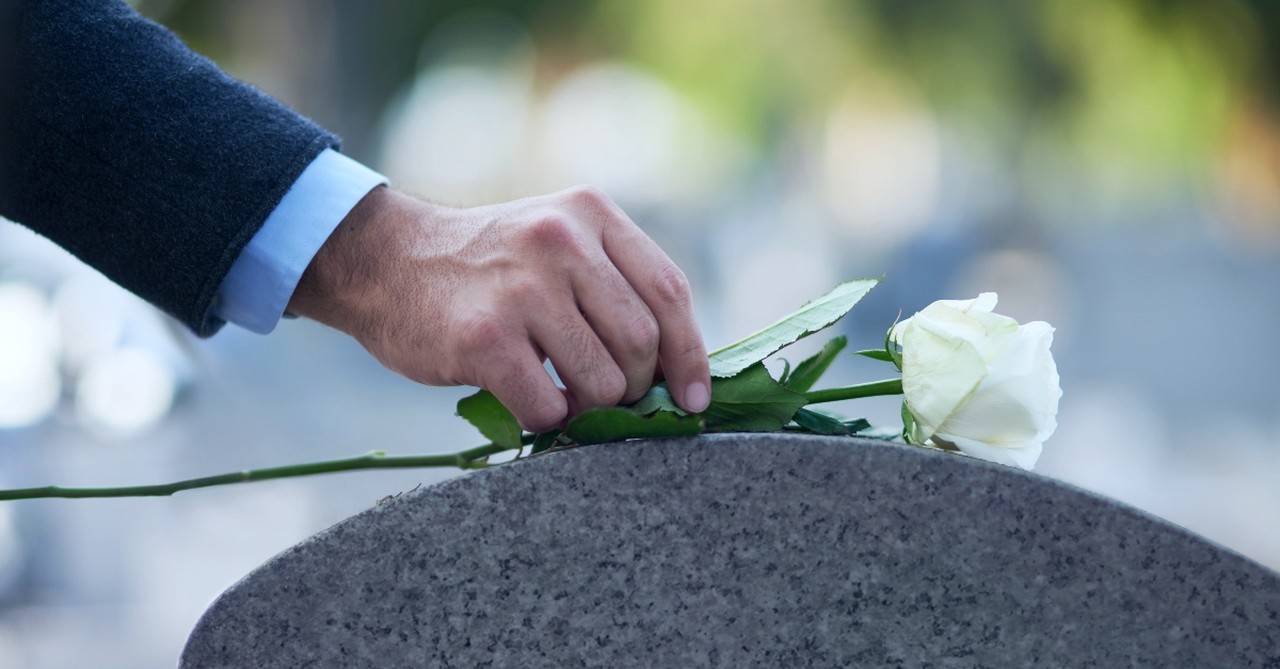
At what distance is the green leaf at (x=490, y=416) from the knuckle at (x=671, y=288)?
0.44 feet

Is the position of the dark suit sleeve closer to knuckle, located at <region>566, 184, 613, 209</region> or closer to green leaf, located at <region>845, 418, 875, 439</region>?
knuckle, located at <region>566, 184, 613, 209</region>

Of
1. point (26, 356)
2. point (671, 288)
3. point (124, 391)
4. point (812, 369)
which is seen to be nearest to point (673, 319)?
point (671, 288)

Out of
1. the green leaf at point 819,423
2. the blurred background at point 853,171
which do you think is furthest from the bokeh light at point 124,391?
the green leaf at point 819,423

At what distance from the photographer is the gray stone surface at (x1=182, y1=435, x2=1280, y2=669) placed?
690mm

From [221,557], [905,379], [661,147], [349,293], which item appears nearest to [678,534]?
[905,379]

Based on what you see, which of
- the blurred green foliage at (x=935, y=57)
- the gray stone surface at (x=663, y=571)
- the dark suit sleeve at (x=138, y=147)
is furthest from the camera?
the blurred green foliage at (x=935, y=57)

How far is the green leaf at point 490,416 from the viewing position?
0.78 m

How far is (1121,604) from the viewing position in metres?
0.68

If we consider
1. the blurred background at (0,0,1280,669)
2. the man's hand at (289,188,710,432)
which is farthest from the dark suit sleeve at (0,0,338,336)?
the blurred background at (0,0,1280,669)

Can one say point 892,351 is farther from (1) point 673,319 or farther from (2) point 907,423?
(1) point 673,319

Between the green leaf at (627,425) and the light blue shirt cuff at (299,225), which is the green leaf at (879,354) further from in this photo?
the light blue shirt cuff at (299,225)

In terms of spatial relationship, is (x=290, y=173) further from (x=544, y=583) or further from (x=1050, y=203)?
(x=1050, y=203)

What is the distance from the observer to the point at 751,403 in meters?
0.76

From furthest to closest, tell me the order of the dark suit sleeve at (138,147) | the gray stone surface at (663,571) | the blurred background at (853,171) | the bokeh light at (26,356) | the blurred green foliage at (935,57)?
the blurred green foliage at (935,57), the blurred background at (853,171), the bokeh light at (26,356), the dark suit sleeve at (138,147), the gray stone surface at (663,571)
